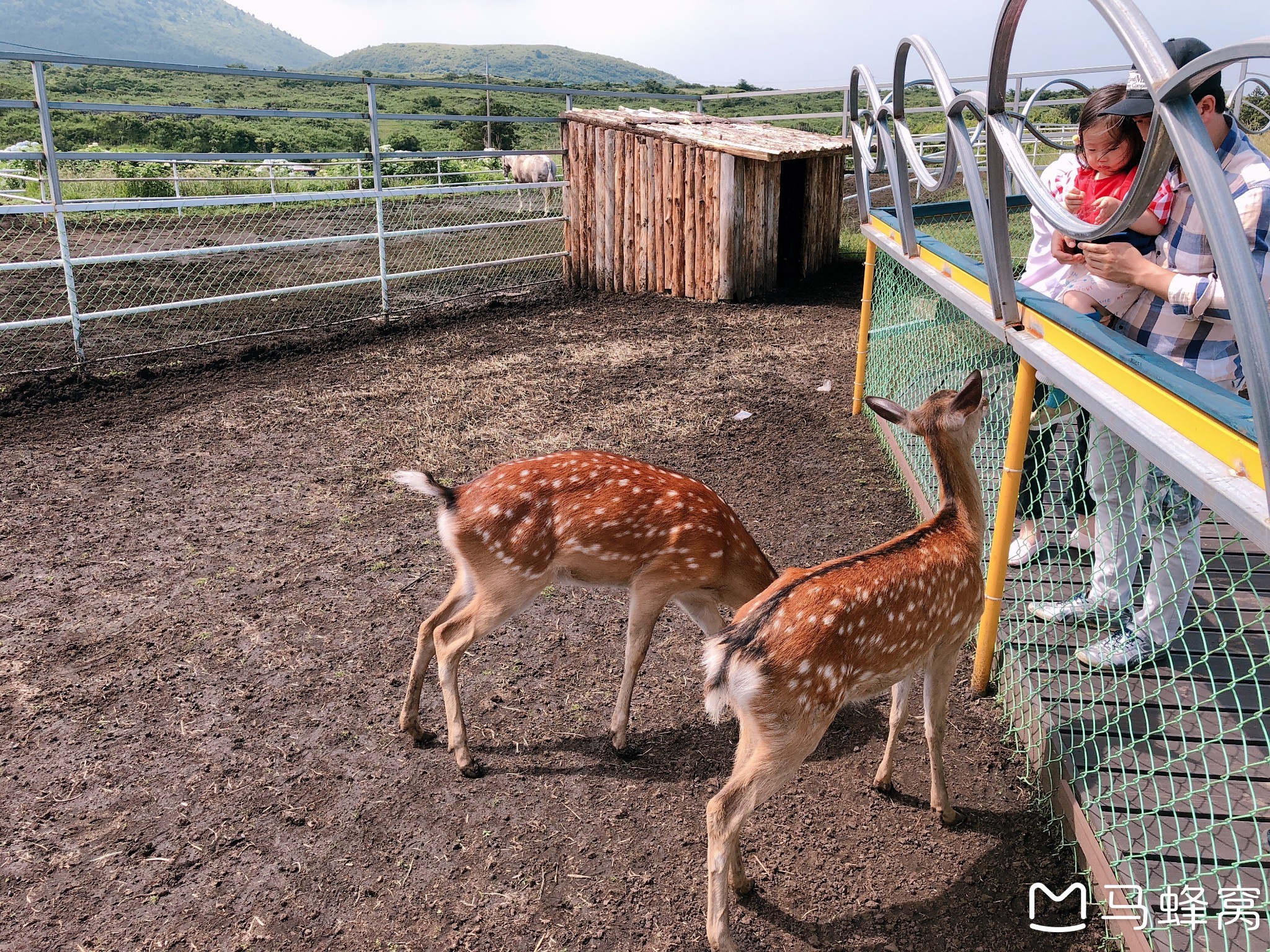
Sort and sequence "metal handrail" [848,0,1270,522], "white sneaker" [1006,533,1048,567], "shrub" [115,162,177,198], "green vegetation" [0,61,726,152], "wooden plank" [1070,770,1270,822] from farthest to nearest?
"green vegetation" [0,61,726,152] → "shrub" [115,162,177,198] → "white sneaker" [1006,533,1048,567] → "wooden plank" [1070,770,1270,822] → "metal handrail" [848,0,1270,522]

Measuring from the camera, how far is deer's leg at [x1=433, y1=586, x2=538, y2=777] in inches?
120

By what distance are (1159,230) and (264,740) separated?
3.40 m

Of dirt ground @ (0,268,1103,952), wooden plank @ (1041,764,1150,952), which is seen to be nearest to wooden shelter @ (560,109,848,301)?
dirt ground @ (0,268,1103,952)

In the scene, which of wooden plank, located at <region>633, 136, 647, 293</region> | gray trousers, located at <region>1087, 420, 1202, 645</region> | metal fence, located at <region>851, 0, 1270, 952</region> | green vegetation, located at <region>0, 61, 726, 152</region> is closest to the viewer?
metal fence, located at <region>851, 0, 1270, 952</region>

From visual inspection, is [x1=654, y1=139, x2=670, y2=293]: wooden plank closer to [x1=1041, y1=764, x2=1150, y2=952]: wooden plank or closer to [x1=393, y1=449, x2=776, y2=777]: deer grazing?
[x1=393, y1=449, x2=776, y2=777]: deer grazing

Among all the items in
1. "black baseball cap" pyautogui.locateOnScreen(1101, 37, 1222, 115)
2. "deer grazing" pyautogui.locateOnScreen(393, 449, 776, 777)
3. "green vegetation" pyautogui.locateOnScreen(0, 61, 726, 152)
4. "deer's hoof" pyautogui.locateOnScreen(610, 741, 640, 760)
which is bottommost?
"deer's hoof" pyautogui.locateOnScreen(610, 741, 640, 760)

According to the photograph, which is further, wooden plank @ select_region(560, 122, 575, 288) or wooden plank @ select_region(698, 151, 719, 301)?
wooden plank @ select_region(560, 122, 575, 288)

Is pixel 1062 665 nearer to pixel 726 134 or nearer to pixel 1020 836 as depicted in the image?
pixel 1020 836

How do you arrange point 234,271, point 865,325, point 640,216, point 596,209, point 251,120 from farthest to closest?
point 251,120
point 234,271
point 596,209
point 640,216
point 865,325

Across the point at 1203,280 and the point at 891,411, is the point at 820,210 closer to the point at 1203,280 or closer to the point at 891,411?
the point at 891,411

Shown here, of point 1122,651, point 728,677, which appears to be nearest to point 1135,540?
point 1122,651

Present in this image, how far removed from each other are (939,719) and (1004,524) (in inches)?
27.1

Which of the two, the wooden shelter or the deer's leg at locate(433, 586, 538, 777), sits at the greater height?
the wooden shelter

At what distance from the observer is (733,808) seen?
2320mm
